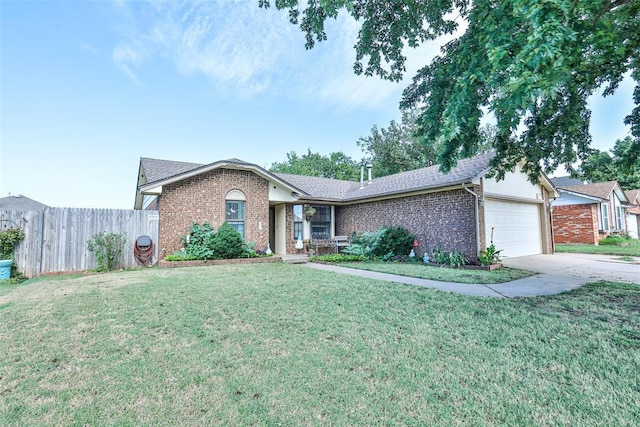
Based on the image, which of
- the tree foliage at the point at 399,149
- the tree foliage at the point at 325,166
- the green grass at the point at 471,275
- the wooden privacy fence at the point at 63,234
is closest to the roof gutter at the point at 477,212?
the green grass at the point at 471,275

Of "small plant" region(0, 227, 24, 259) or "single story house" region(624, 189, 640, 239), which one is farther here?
"single story house" region(624, 189, 640, 239)

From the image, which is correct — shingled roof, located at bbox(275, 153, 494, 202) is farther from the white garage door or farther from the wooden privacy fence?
Answer: the wooden privacy fence

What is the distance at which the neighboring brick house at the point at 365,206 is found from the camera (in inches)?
428

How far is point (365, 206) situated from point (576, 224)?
1567 cm

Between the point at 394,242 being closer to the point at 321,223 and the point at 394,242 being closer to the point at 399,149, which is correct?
the point at 321,223

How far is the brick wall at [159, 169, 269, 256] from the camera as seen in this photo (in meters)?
11.2

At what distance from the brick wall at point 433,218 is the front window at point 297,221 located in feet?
10.1

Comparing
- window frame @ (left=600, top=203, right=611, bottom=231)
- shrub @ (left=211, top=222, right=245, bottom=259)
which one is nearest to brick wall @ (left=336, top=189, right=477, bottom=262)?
shrub @ (left=211, top=222, right=245, bottom=259)

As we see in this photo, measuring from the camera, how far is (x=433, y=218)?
38.3 feet

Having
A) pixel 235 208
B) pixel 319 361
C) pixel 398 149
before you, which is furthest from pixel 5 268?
pixel 398 149

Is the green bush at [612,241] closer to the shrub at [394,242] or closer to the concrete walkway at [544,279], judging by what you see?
the concrete walkway at [544,279]

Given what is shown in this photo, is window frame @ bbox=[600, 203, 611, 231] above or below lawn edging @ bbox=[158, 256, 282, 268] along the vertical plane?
above

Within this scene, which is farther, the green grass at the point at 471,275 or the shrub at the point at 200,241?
the shrub at the point at 200,241

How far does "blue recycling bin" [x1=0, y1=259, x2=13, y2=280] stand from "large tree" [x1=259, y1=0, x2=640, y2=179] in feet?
31.4
